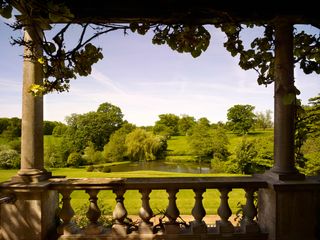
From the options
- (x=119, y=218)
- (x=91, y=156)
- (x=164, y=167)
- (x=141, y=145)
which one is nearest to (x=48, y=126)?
(x=91, y=156)

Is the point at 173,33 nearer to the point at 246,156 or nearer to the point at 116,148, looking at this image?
the point at 246,156

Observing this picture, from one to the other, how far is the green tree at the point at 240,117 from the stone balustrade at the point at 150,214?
64007 millimetres

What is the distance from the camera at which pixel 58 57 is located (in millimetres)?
2527

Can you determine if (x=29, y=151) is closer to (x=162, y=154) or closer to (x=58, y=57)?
(x=58, y=57)

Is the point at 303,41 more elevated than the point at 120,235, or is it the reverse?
the point at 303,41

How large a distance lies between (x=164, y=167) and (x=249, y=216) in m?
59.2

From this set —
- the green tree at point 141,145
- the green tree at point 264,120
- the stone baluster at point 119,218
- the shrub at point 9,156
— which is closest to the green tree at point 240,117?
the green tree at point 264,120

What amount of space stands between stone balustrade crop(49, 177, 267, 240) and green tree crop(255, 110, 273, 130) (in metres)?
60.5

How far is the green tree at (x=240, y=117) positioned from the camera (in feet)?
217

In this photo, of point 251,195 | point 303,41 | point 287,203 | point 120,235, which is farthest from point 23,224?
point 303,41

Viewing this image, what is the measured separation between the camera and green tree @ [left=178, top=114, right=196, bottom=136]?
284 ft

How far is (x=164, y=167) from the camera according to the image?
62344mm

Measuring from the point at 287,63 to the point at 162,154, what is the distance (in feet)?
220

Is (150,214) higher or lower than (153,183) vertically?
lower
